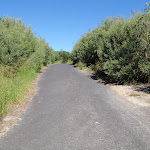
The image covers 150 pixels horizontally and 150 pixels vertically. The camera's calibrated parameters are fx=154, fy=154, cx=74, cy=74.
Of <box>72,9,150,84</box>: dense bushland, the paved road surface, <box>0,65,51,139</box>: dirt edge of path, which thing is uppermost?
<box>72,9,150,84</box>: dense bushland

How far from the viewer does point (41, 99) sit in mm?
7434

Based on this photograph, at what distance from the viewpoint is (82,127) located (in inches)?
170

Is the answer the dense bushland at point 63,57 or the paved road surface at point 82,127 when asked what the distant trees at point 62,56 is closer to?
the dense bushland at point 63,57

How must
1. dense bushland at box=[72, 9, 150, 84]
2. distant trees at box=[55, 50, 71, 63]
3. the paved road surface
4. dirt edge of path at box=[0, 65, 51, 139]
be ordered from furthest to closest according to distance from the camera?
1. distant trees at box=[55, 50, 71, 63]
2. dense bushland at box=[72, 9, 150, 84]
3. dirt edge of path at box=[0, 65, 51, 139]
4. the paved road surface

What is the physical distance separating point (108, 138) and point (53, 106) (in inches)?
121

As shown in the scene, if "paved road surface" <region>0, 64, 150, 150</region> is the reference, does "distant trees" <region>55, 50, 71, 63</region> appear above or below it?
above

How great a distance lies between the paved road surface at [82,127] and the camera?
3.49 metres

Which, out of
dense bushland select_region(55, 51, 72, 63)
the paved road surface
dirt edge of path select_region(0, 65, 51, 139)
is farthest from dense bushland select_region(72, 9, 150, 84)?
dense bushland select_region(55, 51, 72, 63)

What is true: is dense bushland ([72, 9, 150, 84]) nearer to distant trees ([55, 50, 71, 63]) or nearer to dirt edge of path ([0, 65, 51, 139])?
dirt edge of path ([0, 65, 51, 139])

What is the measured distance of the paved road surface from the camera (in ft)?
11.5

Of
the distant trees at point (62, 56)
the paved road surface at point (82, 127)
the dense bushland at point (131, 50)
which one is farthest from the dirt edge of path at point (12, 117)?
the distant trees at point (62, 56)

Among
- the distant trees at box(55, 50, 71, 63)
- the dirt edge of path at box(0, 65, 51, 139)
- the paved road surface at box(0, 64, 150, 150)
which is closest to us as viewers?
the paved road surface at box(0, 64, 150, 150)

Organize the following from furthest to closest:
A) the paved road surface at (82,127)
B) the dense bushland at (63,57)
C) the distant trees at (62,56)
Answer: the distant trees at (62,56) → the dense bushland at (63,57) → the paved road surface at (82,127)

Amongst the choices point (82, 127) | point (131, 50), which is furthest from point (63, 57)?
point (82, 127)
